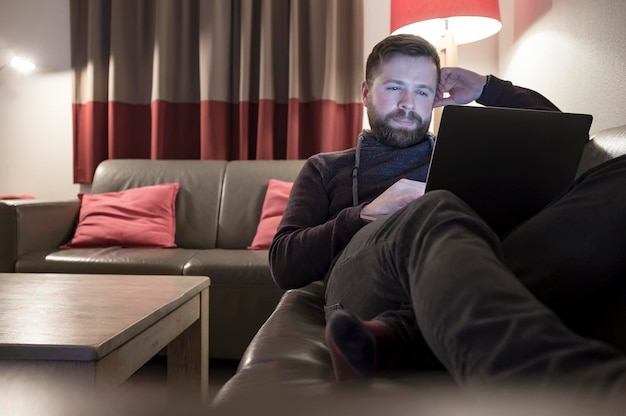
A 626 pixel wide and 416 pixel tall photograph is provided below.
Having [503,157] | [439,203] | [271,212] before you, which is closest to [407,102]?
[503,157]

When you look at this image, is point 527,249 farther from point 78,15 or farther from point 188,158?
point 78,15

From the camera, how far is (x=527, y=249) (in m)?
0.77

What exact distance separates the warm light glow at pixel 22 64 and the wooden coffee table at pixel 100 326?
2160 millimetres

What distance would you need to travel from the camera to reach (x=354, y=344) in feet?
1.96

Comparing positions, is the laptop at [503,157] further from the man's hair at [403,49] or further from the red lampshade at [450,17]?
the red lampshade at [450,17]

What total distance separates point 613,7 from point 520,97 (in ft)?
1.52

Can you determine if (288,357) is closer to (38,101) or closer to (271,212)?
(271,212)

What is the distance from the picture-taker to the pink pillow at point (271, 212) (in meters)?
2.26

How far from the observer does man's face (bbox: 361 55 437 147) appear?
1.26 metres

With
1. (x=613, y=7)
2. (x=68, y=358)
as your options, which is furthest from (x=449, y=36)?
(x=68, y=358)

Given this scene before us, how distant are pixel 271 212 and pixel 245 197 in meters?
0.25

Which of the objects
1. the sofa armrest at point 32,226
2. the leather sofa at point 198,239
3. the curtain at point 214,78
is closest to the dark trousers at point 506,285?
the leather sofa at point 198,239

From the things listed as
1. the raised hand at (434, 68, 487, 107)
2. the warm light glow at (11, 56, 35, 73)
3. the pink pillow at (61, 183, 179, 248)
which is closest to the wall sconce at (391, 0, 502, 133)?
the raised hand at (434, 68, 487, 107)

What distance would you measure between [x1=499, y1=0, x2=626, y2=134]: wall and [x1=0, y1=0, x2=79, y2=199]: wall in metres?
2.51
